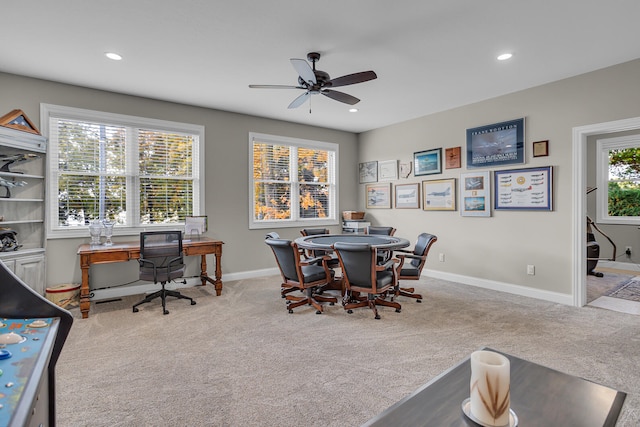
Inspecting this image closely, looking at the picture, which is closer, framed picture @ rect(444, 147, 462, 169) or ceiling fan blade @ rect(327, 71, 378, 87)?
ceiling fan blade @ rect(327, 71, 378, 87)

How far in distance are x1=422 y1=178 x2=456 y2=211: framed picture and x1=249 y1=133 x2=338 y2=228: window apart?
180 cm

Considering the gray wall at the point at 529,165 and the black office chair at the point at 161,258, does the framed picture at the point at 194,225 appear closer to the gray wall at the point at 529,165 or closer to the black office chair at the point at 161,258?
the black office chair at the point at 161,258

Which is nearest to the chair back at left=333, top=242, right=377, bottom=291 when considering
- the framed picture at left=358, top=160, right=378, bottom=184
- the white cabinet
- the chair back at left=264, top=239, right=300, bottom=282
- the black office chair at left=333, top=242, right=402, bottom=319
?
the black office chair at left=333, top=242, right=402, bottom=319

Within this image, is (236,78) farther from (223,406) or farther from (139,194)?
(223,406)

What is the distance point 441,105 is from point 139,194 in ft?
14.8

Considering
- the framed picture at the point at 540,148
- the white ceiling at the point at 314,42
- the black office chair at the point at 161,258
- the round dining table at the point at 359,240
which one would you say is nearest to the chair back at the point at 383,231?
the round dining table at the point at 359,240

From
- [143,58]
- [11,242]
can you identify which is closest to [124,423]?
[11,242]

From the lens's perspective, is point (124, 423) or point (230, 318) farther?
point (230, 318)

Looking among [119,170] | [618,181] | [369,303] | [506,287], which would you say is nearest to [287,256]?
[369,303]

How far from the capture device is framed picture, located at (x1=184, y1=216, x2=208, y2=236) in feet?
15.3

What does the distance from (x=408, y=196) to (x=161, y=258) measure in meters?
3.98

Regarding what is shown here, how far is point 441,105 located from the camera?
4941 mm

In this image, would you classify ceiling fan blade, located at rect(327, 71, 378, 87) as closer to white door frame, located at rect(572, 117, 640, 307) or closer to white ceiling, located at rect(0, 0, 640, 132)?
white ceiling, located at rect(0, 0, 640, 132)

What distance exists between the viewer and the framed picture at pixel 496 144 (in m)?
4.34
